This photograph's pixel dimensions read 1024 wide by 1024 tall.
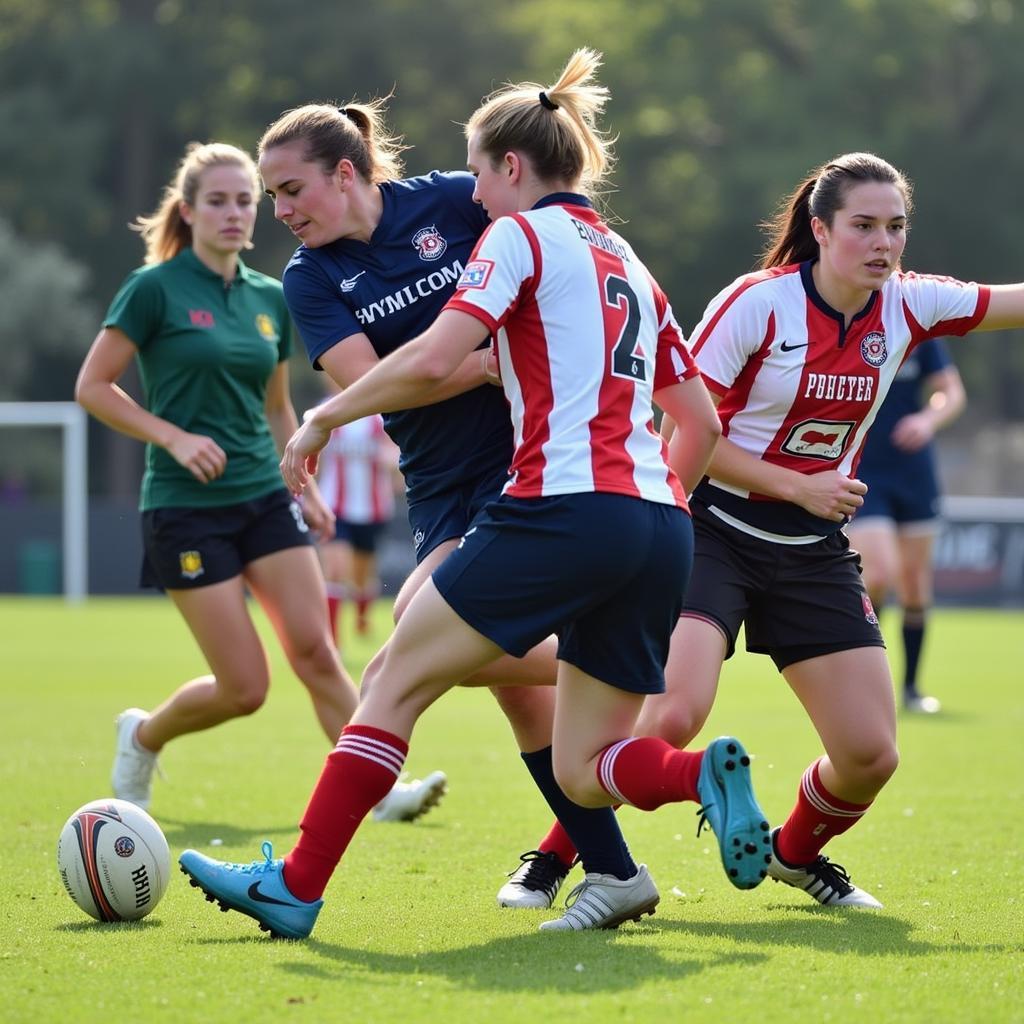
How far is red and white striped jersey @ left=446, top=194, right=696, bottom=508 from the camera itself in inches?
166

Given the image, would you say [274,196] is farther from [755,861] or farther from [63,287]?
[63,287]

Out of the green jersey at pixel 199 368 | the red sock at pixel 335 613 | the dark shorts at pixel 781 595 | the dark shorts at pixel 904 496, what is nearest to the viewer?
the dark shorts at pixel 781 595

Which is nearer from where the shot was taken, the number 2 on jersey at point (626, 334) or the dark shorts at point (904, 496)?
the number 2 on jersey at point (626, 334)

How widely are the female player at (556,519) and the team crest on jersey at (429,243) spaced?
0.52 m

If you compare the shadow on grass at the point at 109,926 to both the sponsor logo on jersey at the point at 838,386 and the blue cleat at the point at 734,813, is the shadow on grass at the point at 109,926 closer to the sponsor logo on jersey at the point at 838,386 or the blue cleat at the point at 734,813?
the blue cleat at the point at 734,813

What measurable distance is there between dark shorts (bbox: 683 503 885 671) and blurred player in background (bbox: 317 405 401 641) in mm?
10047

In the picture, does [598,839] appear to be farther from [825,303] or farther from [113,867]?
[825,303]

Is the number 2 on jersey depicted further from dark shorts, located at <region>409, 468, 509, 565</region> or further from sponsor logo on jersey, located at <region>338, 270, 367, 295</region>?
sponsor logo on jersey, located at <region>338, 270, 367, 295</region>

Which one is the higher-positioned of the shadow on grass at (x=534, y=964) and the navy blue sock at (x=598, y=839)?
the navy blue sock at (x=598, y=839)

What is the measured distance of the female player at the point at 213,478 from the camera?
676 centimetres

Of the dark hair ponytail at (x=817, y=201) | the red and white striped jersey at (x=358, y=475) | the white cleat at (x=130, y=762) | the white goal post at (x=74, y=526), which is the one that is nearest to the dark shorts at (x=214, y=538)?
the white cleat at (x=130, y=762)

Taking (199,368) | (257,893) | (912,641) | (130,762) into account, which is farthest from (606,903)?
(912,641)

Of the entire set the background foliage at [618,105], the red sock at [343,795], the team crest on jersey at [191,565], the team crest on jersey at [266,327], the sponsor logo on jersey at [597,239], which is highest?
the background foliage at [618,105]

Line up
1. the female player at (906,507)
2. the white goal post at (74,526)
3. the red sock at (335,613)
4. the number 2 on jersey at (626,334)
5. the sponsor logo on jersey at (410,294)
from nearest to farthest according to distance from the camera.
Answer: the number 2 on jersey at (626,334) < the sponsor logo on jersey at (410,294) < the female player at (906,507) < the red sock at (335,613) < the white goal post at (74,526)
